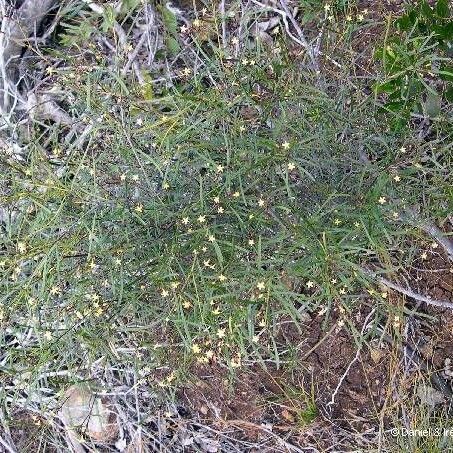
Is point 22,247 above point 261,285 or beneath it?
above

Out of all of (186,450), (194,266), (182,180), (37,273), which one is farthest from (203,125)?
(186,450)

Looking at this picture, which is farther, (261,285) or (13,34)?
(13,34)

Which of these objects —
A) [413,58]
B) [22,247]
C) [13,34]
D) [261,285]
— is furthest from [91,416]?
[413,58]

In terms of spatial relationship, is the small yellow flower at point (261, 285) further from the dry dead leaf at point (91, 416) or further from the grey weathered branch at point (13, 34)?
the grey weathered branch at point (13, 34)

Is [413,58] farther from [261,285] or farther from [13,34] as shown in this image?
[13,34]

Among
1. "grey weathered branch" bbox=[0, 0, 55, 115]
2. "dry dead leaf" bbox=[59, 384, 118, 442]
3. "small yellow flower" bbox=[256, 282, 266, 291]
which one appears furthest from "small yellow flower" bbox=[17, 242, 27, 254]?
"grey weathered branch" bbox=[0, 0, 55, 115]

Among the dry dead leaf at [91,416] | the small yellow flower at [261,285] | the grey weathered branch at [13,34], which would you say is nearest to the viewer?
the small yellow flower at [261,285]

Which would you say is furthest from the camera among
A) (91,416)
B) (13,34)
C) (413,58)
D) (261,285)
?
(13,34)

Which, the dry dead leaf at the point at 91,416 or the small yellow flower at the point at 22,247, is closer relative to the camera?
the small yellow flower at the point at 22,247

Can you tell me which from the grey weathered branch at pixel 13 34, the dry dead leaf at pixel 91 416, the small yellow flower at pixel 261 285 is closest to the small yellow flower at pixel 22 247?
the small yellow flower at pixel 261 285

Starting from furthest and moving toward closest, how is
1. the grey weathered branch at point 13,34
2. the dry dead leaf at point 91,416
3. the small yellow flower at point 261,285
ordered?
the grey weathered branch at point 13,34
the dry dead leaf at point 91,416
the small yellow flower at point 261,285

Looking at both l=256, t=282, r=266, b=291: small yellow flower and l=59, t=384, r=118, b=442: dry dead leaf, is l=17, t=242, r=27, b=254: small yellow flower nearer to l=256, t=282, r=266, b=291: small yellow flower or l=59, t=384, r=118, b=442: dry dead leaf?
l=256, t=282, r=266, b=291: small yellow flower

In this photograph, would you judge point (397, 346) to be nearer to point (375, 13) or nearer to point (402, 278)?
point (402, 278)

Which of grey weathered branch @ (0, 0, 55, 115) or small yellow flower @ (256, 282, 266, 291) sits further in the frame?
grey weathered branch @ (0, 0, 55, 115)
